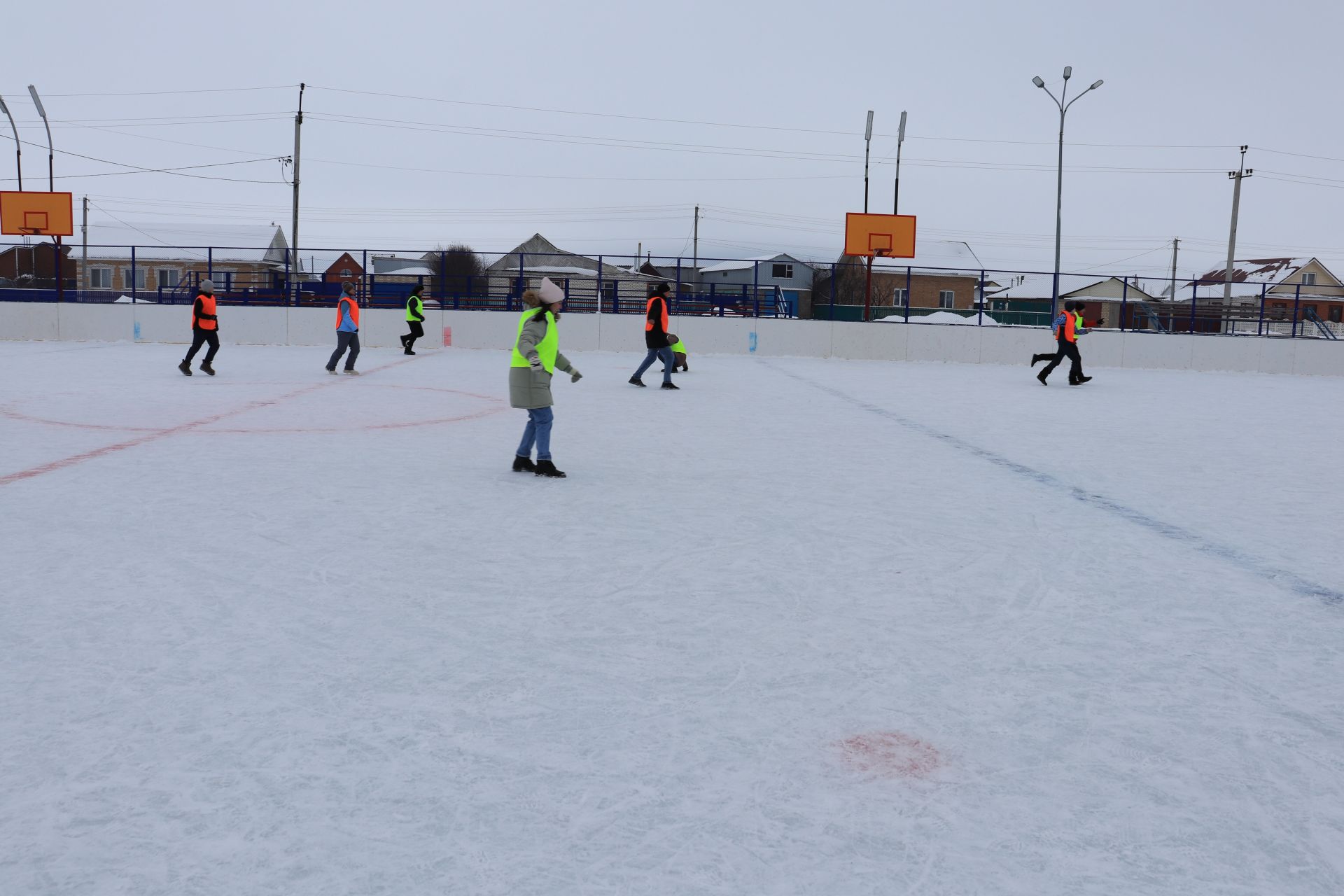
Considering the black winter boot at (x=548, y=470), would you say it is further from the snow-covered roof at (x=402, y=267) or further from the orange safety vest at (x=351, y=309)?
the snow-covered roof at (x=402, y=267)

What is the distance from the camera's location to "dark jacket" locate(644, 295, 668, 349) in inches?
583

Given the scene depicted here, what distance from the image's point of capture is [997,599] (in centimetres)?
483

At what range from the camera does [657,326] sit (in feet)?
49.0

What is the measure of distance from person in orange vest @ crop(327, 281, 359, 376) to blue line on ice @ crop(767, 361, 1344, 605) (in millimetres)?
9313

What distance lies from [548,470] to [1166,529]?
427 cm

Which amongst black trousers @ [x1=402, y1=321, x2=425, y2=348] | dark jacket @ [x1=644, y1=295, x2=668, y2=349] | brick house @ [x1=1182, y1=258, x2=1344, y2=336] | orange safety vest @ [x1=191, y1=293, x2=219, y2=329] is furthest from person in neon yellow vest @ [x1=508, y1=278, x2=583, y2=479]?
brick house @ [x1=1182, y1=258, x2=1344, y2=336]

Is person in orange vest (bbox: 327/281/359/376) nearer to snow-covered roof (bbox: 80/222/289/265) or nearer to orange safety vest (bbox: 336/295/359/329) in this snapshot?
orange safety vest (bbox: 336/295/359/329)

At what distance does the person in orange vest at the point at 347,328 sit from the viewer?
1631 centimetres

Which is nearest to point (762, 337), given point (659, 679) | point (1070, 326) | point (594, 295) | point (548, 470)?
point (594, 295)

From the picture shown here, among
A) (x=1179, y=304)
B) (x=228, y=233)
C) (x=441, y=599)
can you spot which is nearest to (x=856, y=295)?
(x=1179, y=304)

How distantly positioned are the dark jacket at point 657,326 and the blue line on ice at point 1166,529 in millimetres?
4683

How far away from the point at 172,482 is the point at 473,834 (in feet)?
18.6

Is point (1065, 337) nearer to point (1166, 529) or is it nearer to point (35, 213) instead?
point (1166, 529)

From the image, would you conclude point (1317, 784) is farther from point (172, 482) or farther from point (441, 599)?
point (172, 482)
